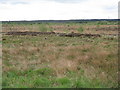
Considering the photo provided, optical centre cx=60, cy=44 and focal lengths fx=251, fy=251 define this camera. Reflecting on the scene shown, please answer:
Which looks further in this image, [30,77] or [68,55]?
[68,55]

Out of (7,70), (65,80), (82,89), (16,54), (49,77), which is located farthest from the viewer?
(16,54)

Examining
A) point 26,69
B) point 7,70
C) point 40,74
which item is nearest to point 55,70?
point 40,74

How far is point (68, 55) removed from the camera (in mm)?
15938

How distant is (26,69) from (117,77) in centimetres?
449

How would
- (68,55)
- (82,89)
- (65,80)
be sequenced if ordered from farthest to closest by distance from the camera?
(68,55), (65,80), (82,89)

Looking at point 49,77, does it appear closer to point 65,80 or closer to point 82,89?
point 65,80

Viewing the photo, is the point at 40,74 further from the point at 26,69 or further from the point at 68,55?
the point at 68,55

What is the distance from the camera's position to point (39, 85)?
9.20 meters

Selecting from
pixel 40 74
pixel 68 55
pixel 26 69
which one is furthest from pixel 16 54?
pixel 40 74

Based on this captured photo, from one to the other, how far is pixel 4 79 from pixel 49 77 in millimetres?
1816

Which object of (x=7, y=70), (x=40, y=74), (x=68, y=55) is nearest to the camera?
(x=40, y=74)

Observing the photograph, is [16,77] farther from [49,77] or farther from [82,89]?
[82,89]

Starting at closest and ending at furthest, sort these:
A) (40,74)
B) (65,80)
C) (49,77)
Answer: (65,80)
(49,77)
(40,74)

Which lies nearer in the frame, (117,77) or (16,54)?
(117,77)
